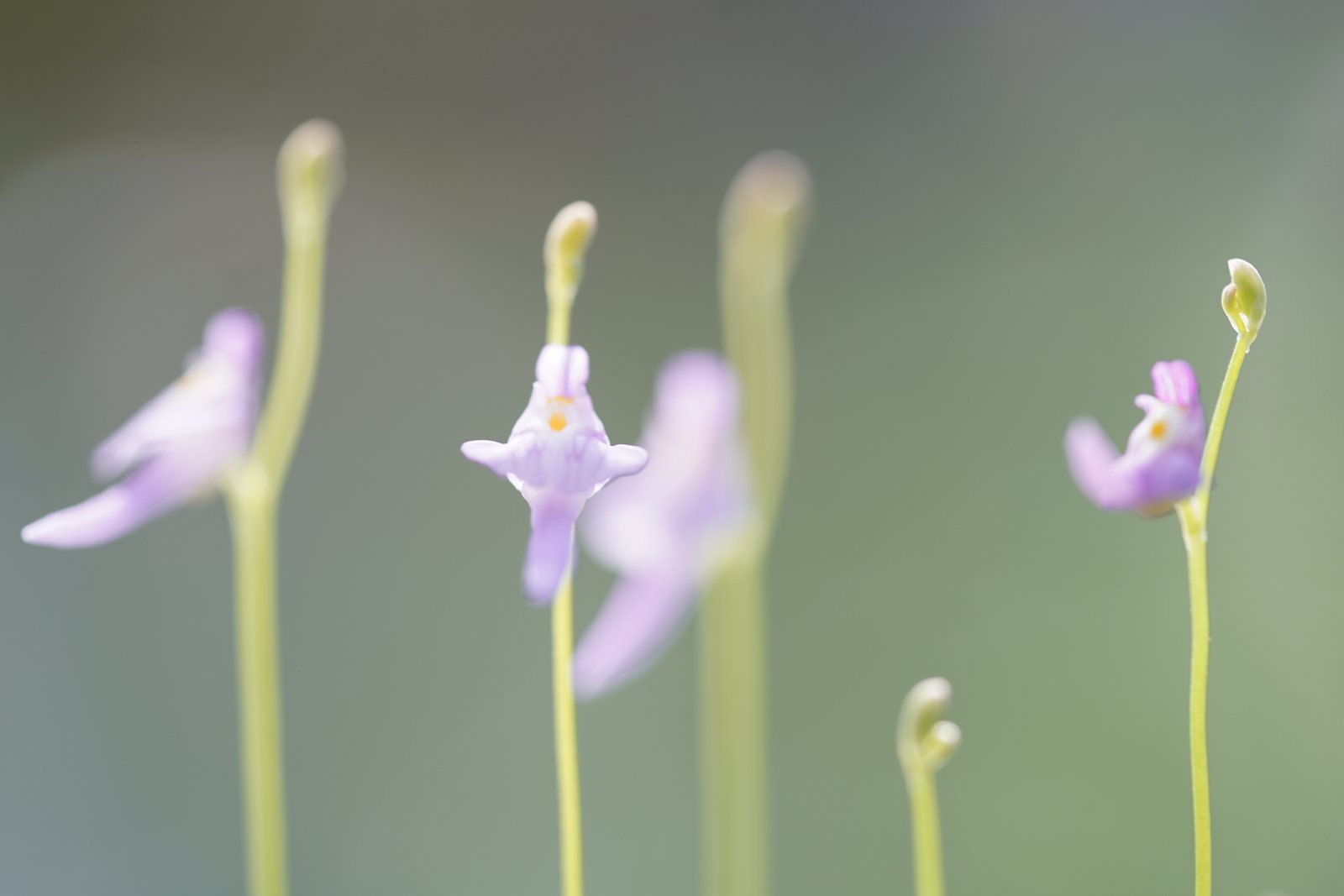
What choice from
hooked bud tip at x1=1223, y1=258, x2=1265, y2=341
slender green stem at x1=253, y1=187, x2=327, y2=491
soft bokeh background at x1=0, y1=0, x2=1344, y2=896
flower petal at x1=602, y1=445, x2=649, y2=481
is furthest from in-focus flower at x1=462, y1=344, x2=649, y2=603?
soft bokeh background at x1=0, y1=0, x2=1344, y2=896

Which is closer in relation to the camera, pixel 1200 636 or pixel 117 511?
pixel 1200 636

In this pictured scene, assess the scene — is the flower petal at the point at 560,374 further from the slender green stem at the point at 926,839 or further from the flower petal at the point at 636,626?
the slender green stem at the point at 926,839

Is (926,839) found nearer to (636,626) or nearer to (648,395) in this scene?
(636,626)

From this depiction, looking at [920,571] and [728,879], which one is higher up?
[920,571]

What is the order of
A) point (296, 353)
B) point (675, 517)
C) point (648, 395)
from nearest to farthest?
point (675, 517) < point (296, 353) < point (648, 395)

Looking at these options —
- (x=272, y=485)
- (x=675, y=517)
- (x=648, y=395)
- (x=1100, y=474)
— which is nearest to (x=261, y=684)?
(x=272, y=485)

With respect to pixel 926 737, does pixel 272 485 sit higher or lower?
higher

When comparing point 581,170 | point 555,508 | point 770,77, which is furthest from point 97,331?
point 555,508

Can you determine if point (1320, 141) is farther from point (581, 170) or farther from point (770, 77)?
point (581, 170)
